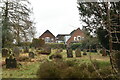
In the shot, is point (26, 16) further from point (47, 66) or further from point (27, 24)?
point (47, 66)

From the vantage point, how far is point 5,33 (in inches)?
658

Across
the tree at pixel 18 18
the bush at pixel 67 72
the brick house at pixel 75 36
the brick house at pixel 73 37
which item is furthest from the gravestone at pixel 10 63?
the brick house at pixel 75 36

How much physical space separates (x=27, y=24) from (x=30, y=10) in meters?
2.06

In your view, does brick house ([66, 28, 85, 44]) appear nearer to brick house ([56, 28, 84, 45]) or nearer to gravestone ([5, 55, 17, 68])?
brick house ([56, 28, 84, 45])

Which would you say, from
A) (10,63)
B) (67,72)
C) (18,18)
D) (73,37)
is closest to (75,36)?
(73,37)

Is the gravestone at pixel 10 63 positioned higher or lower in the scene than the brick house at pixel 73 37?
lower

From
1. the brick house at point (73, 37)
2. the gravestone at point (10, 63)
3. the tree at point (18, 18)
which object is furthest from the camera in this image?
the brick house at point (73, 37)

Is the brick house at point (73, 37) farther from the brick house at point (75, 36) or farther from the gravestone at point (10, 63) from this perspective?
the gravestone at point (10, 63)

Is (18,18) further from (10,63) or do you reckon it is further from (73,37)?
(73,37)

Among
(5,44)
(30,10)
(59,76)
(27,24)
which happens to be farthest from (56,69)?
(30,10)

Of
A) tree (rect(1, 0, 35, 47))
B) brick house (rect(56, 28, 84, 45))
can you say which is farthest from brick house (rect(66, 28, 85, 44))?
tree (rect(1, 0, 35, 47))

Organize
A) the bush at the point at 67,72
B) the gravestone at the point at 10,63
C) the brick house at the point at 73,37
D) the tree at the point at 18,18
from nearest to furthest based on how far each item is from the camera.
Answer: the bush at the point at 67,72 < the gravestone at the point at 10,63 < the tree at the point at 18,18 < the brick house at the point at 73,37

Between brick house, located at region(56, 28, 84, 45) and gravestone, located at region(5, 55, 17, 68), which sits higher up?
brick house, located at region(56, 28, 84, 45)

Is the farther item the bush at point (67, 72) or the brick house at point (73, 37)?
the brick house at point (73, 37)
